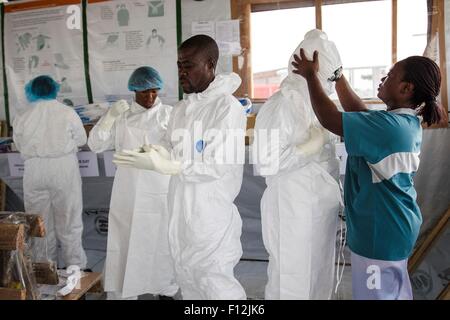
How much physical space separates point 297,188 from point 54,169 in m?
1.73

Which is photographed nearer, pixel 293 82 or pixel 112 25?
pixel 293 82

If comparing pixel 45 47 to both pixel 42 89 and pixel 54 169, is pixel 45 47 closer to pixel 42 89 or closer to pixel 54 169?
pixel 42 89

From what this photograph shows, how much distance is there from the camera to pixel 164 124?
6.36ft

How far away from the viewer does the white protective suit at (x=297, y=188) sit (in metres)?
1.32

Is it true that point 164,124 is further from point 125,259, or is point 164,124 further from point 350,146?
point 350,146

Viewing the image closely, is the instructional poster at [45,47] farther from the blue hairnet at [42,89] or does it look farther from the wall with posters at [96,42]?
the blue hairnet at [42,89]

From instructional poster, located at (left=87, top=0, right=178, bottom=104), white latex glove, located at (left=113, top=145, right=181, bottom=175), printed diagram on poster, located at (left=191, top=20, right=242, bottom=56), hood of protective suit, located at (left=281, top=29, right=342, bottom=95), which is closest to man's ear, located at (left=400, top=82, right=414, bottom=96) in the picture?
hood of protective suit, located at (left=281, top=29, right=342, bottom=95)

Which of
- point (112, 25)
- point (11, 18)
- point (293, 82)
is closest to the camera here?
point (293, 82)

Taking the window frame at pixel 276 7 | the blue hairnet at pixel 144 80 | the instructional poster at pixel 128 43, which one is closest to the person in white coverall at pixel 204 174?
the blue hairnet at pixel 144 80

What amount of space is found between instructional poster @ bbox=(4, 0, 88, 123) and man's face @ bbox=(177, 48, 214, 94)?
69.6 inches

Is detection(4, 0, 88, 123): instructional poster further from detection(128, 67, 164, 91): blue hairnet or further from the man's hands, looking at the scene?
the man's hands

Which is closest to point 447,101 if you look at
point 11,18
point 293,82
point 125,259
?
point 293,82

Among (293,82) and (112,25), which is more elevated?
(112,25)
